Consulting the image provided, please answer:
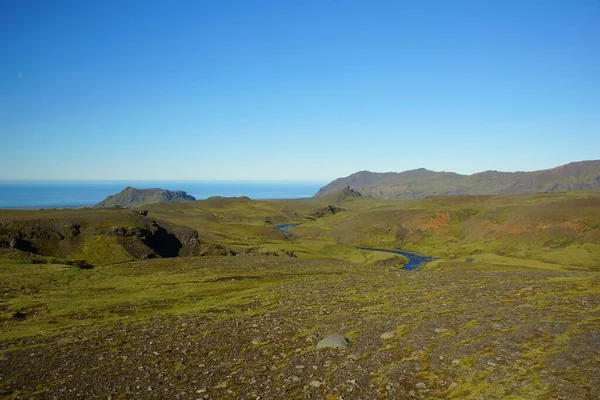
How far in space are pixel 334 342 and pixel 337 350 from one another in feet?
2.96

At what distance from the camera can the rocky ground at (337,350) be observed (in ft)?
53.9

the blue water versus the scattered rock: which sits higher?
the scattered rock

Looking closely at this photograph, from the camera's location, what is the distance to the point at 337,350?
70.4ft

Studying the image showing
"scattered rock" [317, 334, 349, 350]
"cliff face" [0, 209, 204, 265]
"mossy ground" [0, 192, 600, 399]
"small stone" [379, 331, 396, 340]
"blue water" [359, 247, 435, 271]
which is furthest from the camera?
"blue water" [359, 247, 435, 271]

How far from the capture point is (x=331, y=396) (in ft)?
51.8

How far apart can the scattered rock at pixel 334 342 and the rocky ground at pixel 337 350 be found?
0.38 metres

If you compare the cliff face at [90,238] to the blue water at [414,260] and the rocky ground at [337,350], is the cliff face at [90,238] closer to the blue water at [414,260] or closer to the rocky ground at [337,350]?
the rocky ground at [337,350]

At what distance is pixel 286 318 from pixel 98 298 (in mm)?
26655

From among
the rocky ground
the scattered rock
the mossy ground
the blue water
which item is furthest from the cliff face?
the scattered rock

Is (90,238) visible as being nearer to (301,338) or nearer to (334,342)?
(301,338)

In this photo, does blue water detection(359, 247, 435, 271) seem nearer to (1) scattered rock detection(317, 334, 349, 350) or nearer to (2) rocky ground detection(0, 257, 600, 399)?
(2) rocky ground detection(0, 257, 600, 399)

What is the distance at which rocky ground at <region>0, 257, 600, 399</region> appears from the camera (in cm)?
1642

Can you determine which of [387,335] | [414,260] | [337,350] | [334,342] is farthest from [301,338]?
[414,260]

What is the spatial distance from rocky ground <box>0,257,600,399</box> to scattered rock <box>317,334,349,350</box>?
38 cm
